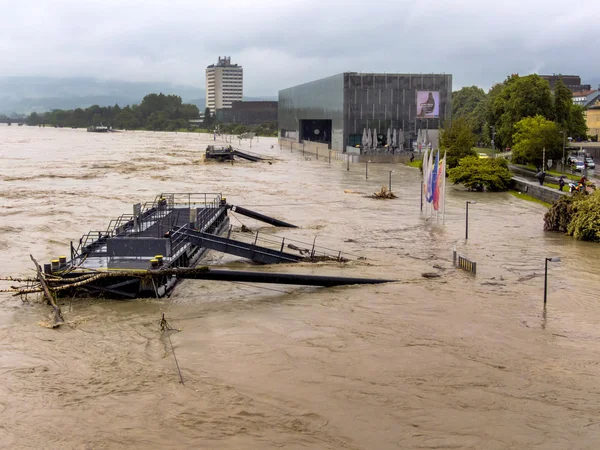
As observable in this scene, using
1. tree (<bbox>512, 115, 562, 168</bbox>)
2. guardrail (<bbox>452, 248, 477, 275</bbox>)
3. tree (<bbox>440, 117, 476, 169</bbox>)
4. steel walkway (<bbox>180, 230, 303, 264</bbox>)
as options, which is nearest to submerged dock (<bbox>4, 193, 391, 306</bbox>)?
steel walkway (<bbox>180, 230, 303, 264</bbox>)

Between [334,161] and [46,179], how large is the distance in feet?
153

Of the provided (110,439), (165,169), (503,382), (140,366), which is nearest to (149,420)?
(110,439)

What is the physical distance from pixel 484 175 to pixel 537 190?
24.1 ft

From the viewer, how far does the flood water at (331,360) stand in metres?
16.5

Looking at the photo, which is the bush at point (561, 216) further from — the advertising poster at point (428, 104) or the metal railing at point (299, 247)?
the advertising poster at point (428, 104)

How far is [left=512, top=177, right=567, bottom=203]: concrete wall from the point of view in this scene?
5259cm

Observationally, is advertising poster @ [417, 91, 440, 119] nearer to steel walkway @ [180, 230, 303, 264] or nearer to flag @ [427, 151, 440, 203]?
flag @ [427, 151, 440, 203]

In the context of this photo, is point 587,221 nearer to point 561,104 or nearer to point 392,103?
point 561,104

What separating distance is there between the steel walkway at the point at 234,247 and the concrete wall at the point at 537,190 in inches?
1026

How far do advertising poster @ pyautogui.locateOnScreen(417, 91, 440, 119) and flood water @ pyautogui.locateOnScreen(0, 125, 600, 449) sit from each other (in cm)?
7049

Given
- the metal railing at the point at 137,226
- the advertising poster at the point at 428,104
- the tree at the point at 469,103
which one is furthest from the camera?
the tree at the point at 469,103

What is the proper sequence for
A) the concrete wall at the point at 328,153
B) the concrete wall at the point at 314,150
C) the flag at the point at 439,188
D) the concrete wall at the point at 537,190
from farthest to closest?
1. the concrete wall at the point at 314,150
2. the concrete wall at the point at 328,153
3. the concrete wall at the point at 537,190
4. the flag at the point at 439,188

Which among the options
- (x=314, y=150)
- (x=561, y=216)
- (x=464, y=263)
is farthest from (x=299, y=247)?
(x=314, y=150)

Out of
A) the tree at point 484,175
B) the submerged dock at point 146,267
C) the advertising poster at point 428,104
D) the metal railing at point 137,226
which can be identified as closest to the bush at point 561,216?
the submerged dock at point 146,267
